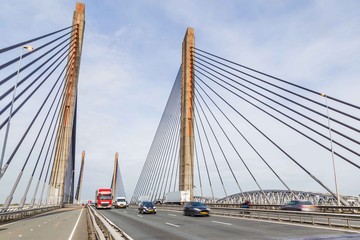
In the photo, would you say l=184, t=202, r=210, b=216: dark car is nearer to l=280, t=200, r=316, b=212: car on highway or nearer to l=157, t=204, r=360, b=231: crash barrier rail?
l=157, t=204, r=360, b=231: crash barrier rail

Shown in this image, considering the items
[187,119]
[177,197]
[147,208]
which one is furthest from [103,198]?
[187,119]

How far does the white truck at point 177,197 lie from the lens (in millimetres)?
39031

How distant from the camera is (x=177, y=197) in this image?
43062 mm

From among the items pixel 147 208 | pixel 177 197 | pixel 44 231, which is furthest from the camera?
pixel 177 197

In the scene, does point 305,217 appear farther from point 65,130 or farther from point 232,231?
point 65,130

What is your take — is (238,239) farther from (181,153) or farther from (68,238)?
(181,153)

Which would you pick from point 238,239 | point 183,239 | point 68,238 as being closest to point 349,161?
point 238,239

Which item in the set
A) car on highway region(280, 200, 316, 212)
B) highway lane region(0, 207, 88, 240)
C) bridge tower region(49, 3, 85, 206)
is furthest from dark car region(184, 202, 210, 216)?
bridge tower region(49, 3, 85, 206)

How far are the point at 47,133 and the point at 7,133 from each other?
32.0 feet

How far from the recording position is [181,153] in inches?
1558

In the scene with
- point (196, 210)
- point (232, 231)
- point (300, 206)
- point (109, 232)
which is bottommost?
point (232, 231)

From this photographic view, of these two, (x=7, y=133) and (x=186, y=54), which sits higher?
(x=186, y=54)

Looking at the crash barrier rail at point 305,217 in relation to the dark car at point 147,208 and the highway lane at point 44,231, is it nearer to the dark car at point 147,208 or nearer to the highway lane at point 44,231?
the dark car at point 147,208

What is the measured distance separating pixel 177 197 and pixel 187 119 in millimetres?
11516
